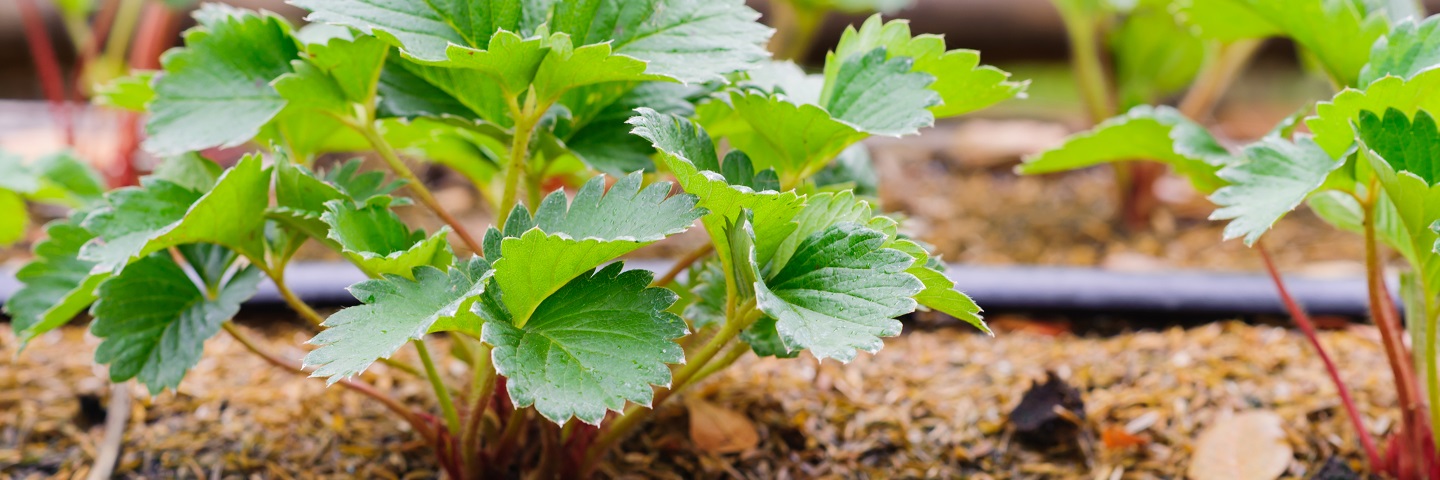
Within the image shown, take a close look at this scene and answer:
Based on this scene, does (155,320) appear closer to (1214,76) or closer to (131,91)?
(131,91)

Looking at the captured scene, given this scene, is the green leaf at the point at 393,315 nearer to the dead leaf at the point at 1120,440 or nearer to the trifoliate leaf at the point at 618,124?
the trifoliate leaf at the point at 618,124

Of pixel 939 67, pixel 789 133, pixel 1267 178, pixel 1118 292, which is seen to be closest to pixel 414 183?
pixel 789 133

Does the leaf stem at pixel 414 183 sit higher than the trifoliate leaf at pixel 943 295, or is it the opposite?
the trifoliate leaf at pixel 943 295

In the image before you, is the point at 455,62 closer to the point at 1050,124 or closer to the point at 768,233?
the point at 768,233

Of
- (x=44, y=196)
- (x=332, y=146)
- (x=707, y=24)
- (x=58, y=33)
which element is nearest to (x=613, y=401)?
(x=707, y=24)

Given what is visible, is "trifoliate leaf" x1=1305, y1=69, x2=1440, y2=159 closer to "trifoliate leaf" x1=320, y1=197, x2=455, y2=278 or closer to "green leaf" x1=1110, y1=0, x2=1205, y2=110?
"trifoliate leaf" x1=320, y1=197, x2=455, y2=278

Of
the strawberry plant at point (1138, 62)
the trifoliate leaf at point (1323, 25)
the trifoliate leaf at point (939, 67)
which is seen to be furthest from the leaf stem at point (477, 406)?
the strawberry plant at point (1138, 62)
